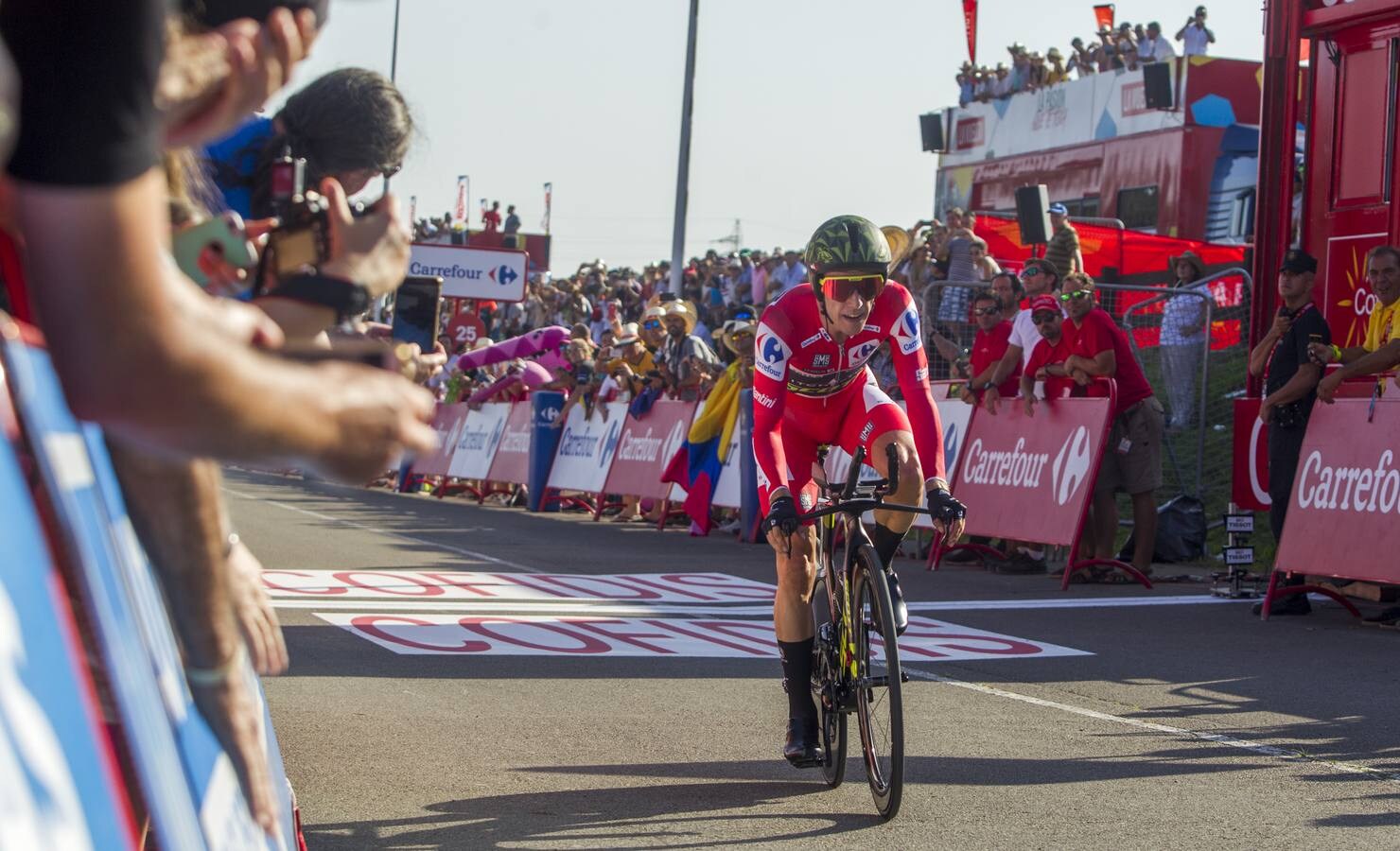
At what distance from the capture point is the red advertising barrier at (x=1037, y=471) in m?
12.6

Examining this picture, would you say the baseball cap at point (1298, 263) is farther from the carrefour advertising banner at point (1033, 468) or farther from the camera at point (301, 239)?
the camera at point (301, 239)

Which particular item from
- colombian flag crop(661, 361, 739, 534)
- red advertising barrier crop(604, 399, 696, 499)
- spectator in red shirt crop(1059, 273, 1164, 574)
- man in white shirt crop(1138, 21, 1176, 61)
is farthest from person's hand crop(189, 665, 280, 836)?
man in white shirt crop(1138, 21, 1176, 61)

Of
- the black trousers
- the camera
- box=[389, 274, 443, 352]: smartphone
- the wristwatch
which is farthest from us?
the black trousers

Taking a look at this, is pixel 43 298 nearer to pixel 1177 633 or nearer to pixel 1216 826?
pixel 1216 826

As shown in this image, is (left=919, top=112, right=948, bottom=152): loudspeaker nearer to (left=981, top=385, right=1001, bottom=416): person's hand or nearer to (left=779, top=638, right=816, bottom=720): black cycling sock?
(left=981, top=385, right=1001, bottom=416): person's hand

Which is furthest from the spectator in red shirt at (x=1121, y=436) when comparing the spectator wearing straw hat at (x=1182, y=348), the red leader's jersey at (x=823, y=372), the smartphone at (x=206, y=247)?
the smartphone at (x=206, y=247)

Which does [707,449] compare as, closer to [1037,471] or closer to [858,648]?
[1037,471]

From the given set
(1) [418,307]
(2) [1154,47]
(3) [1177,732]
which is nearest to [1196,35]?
(2) [1154,47]

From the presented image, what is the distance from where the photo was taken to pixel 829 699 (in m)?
5.79

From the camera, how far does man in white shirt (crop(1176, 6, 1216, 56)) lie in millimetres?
24609

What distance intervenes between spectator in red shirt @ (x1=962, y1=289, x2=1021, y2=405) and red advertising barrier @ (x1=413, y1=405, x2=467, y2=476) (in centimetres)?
1391

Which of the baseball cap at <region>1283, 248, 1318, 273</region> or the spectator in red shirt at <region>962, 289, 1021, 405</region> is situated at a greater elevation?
the baseball cap at <region>1283, 248, 1318, 273</region>

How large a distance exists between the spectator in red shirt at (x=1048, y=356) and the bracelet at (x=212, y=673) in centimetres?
1139

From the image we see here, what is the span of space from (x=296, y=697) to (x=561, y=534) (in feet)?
33.9
